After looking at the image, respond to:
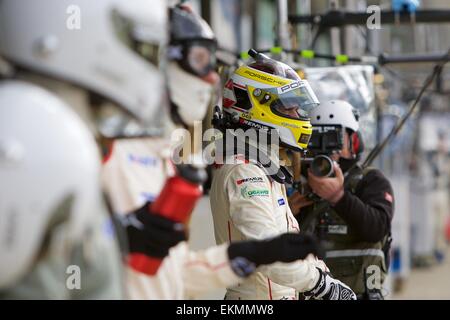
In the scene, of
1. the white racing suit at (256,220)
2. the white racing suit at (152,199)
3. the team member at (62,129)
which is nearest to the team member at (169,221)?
the white racing suit at (152,199)

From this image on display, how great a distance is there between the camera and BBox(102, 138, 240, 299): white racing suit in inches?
131

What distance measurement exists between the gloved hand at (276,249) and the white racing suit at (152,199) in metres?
0.07

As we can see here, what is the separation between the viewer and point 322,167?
17.9ft

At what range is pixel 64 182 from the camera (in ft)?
8.96

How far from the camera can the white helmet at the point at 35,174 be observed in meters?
2.68

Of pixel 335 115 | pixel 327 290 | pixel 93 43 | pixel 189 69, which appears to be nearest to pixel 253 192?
pixel 327 290

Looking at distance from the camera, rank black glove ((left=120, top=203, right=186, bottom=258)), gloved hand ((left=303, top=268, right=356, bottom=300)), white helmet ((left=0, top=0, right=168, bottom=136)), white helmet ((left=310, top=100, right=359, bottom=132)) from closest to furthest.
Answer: white helmet ((left=0, top=0, right=168, bottom=136)), black glove ((left=120, top=203, right=186, bottom=258)), gloved hand ((left=303, top=268, right=356, bottom=300)), white helmet ((left=310, top=100, right=359, bottom=132))

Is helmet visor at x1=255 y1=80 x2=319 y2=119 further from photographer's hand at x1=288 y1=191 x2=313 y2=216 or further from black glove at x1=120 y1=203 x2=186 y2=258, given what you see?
black glove at x1=120 y1=203 x2=186 y2=258

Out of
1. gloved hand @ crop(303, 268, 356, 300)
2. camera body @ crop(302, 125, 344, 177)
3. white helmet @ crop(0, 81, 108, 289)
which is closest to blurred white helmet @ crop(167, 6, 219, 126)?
white helmet @ crop(0, 81, 108, 289)

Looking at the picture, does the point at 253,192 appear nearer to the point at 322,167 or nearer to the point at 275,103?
the point at 275,103

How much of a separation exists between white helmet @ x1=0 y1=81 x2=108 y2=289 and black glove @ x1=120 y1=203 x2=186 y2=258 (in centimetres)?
38

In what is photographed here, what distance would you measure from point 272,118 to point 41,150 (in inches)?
91.2
